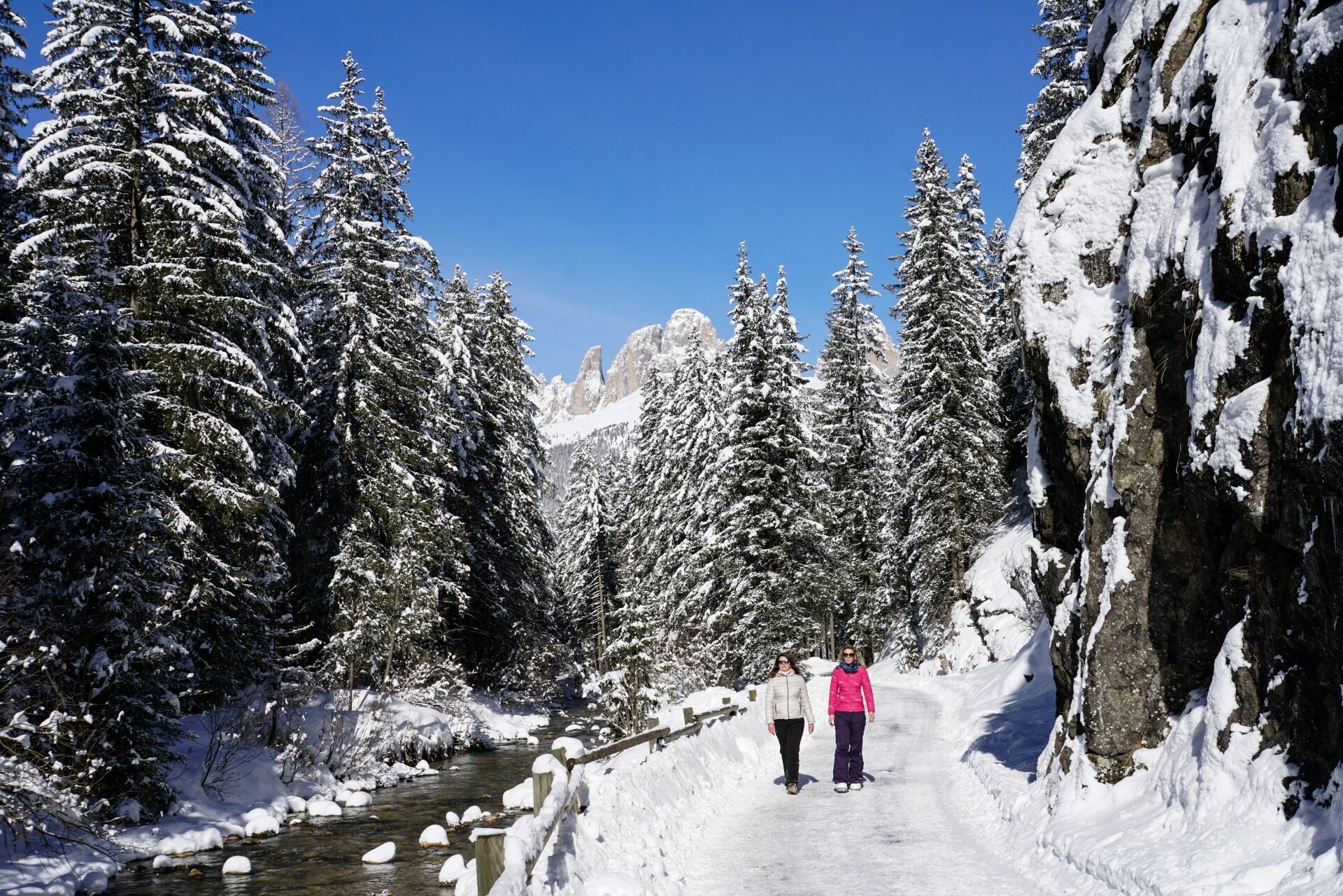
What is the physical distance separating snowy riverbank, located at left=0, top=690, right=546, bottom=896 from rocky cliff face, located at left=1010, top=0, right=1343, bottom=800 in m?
12.3

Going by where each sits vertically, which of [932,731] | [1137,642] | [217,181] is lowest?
[932,731]

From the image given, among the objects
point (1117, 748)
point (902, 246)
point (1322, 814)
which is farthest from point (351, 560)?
point (902, 246)

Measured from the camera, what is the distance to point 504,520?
3306 cm

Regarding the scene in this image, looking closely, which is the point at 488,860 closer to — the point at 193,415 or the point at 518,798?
the point at 518,798

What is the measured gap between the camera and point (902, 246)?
38.0 metres

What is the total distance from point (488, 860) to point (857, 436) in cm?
3652

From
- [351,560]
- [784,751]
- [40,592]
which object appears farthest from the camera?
[351,560]

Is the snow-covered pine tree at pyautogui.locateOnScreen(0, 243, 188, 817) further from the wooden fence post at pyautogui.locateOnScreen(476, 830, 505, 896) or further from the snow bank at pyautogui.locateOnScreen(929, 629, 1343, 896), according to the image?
the snow bank at pyautogui.locateOnScreen(929, 629, 1343, 896)

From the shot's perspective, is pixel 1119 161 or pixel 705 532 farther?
pixel 705 532

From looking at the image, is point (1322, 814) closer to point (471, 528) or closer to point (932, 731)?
point (932, 731)

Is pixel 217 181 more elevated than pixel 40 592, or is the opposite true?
pixel 217 181

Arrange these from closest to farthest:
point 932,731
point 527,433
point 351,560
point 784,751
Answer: point 784,751 < point 932,731 < point 351,560 < point 527,433

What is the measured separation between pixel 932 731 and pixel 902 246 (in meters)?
24.6

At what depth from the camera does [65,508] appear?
41.9 ft
